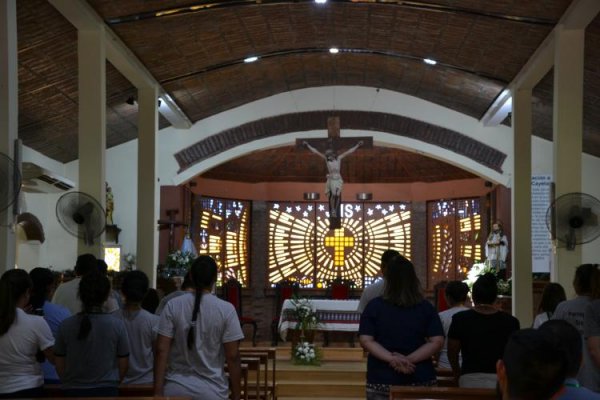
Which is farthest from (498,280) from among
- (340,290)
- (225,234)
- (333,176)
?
(225,234)

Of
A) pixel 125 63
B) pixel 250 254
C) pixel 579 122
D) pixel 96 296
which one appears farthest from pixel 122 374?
pixel 250 254

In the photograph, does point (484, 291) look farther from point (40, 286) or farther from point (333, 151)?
point (333, 151)

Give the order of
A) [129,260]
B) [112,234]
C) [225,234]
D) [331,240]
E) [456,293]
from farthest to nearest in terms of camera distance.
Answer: [331,240], [225,234], [112,234], [129,260], [456,293]

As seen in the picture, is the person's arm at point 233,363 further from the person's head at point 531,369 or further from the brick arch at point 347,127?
the brick arch at point 347,127

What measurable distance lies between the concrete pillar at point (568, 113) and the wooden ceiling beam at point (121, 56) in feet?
14.6

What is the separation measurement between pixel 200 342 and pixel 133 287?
799mm

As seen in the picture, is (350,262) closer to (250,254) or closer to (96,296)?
(250,254)

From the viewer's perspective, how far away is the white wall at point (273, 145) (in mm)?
13906

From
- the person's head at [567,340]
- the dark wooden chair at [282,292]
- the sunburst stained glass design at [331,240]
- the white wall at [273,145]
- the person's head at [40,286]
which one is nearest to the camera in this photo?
the person's head at [567,340]

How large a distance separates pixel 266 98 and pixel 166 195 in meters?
2.21

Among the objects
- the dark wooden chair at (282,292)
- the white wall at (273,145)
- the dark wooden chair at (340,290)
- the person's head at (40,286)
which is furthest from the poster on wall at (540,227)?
the person's head at (40,286)

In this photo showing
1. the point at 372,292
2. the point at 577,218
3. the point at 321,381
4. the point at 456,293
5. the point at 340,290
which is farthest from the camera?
the point at 340,290

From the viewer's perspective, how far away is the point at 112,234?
1391 centimetres

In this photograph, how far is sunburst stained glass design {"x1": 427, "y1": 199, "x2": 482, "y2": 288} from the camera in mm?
16391
